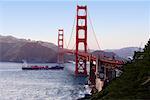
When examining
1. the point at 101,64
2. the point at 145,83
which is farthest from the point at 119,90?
the point at 101,64

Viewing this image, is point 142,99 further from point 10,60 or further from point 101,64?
point 10,60

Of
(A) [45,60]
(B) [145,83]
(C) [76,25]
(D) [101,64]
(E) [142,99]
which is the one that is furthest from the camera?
(A) [45,60]

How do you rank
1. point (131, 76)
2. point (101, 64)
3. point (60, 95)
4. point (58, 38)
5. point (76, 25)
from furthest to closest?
point (58, 38)
point (76, 25)
point (101, 64)
point (60, 95)
point (131, 76)

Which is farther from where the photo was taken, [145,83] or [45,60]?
[45,60]

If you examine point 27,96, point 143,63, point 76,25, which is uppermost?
point 76,25

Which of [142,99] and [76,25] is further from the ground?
[76,25]

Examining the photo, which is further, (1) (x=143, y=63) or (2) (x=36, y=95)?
(2) (x=36, y=95)

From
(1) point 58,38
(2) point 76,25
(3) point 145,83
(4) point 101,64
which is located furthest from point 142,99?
(1) point 58,38

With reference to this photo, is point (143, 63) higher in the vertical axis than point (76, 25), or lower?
lower

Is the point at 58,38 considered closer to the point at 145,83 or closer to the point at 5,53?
the point at 5,53
